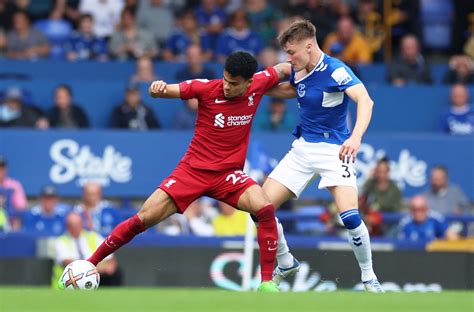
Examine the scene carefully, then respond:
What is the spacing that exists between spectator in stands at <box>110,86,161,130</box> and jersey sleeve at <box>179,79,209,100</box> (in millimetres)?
6403

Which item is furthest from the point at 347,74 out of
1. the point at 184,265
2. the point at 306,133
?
the point at 184,265

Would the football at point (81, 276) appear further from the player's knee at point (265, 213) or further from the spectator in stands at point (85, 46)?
the spectator in stands at point (85, 46)

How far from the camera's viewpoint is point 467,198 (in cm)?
1755

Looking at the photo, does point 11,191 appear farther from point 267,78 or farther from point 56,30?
point 267,78

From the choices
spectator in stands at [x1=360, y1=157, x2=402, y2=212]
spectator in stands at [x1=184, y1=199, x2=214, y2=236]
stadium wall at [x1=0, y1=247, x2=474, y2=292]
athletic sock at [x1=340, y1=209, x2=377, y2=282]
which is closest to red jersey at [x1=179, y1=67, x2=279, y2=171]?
athletic sock at [x1=340, y1=209, x2=377, y2=282]

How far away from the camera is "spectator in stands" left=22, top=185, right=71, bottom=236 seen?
1631 cm

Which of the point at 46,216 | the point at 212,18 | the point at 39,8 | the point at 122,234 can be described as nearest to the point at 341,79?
the point at 122,234

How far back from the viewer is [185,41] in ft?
62.9

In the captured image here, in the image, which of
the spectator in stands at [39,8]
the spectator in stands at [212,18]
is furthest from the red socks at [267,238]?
the spectator in stands at [39,8]

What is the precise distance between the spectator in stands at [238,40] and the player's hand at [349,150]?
345 inches

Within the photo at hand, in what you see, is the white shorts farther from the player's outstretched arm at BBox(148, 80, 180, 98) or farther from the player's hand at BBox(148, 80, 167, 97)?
the player's hand at BBox(148, 80, 167, 97)

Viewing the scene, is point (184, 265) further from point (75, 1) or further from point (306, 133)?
point (75, 1)

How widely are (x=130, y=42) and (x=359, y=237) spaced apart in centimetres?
873

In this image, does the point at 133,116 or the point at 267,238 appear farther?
the point at 133,116
